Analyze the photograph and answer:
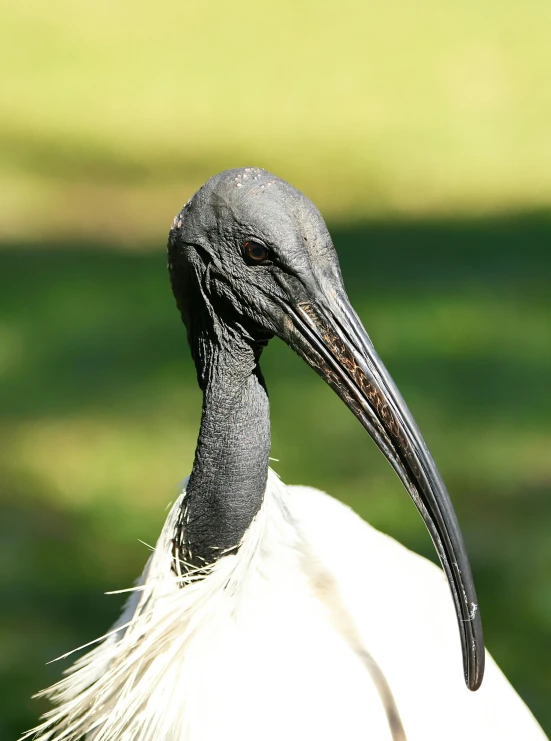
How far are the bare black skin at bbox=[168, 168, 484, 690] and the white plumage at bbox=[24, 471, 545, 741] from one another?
150mm

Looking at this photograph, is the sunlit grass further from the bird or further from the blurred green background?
the bird

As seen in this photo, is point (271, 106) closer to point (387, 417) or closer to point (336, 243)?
point (336, 243)

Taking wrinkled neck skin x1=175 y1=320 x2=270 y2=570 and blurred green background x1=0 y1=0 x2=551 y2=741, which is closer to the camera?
wrinkled neck skin x1=175 y1=320 x2=270 y2=570

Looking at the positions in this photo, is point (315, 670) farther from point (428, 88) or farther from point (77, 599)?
point (428, 88)

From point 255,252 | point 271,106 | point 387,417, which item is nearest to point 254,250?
point 255,252

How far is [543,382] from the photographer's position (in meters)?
5.42

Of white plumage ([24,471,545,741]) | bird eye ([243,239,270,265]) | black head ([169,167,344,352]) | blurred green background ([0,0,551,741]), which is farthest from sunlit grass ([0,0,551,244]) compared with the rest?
bird eye ([243,239,270,265])

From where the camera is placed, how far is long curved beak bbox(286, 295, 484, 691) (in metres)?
2.06

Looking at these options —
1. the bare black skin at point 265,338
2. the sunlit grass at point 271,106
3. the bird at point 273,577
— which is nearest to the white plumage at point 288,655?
the bird at point 273,577

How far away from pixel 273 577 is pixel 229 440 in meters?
0.29

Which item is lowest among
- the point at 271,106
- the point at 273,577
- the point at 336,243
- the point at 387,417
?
the point at 273,577

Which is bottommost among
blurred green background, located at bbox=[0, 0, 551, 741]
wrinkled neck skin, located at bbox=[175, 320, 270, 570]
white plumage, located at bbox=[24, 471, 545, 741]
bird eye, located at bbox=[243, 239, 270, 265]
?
white plumage, located at bbox=[24, 471, 545, 741]

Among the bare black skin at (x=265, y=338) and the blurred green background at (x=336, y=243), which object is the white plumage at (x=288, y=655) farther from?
the blurred green background at (x=336, y=243)

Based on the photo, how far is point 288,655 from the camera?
7.30 ft
